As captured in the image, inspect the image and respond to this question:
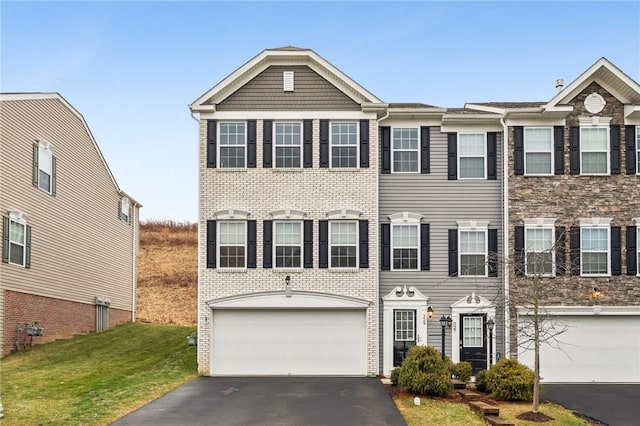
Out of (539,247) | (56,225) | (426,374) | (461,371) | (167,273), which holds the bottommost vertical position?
(461,371)

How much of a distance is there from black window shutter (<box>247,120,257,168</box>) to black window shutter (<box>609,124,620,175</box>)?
37.0 feet

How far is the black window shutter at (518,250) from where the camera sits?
75.5ft

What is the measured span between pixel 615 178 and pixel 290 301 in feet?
35.9

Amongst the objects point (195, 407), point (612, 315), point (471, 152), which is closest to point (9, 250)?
point (195, 407)

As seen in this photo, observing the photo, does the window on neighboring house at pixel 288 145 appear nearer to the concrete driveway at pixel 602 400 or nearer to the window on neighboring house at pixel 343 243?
the window on neighboring house at pixel 343 243

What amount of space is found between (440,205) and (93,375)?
11.7 meters

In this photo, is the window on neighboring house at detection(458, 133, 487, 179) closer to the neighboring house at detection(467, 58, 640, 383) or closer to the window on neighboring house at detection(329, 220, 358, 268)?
the neighboring house at detection(467, 58, 640, 383)

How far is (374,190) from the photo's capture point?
22969 millimetres

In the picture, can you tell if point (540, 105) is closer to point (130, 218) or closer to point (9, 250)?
point (9, 250)

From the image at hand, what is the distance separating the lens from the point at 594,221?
75.8 feet

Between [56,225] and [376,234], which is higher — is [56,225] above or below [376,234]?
above

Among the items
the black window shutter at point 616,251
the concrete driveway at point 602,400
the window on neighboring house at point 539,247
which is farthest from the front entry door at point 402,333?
the black window shutter at point 616,251

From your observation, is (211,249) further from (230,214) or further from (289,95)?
(289,95)

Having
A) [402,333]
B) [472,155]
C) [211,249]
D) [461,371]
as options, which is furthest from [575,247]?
[211,249]
